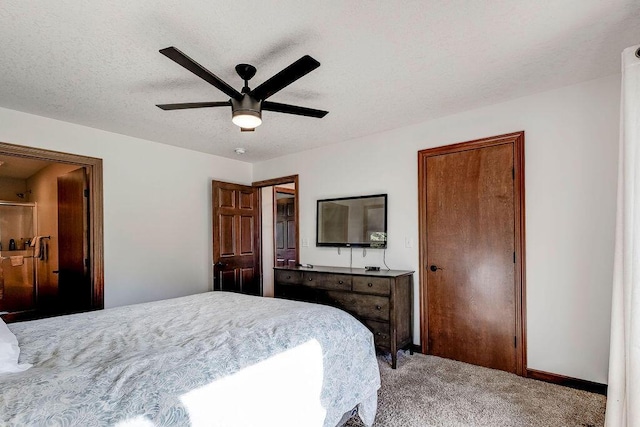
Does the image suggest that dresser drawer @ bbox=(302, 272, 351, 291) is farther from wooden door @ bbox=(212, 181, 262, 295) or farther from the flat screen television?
wooden door @ bbox=(212, 181, 262, 295)

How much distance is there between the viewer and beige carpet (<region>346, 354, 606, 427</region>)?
2197mm

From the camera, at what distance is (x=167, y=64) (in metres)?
2.27

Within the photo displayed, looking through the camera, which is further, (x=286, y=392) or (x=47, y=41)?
(x=47, y=41)

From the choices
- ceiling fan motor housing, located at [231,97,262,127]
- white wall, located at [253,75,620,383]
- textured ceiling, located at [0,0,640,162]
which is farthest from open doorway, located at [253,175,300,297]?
ceiling fan motor housing, located at [231,97,262,127]

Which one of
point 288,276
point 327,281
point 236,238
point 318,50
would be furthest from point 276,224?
point 318,50

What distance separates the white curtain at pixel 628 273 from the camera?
168 cm

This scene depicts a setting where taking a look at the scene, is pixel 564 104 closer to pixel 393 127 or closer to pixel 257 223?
pixel 393 127

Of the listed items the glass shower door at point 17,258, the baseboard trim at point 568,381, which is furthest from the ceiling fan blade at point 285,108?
the glass shower door at point 17,258

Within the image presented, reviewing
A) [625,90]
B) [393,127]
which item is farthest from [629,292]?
[393,127]

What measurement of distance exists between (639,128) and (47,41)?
3.41 meters

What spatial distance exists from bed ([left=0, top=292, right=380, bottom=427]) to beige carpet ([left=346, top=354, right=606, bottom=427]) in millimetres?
393

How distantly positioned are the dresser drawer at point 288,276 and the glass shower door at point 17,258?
4.53 meters

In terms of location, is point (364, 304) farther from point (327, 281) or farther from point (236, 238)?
point (236, 238)

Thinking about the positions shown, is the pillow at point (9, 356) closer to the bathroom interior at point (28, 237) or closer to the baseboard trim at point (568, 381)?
the baseboard trim at point (568, 381)
